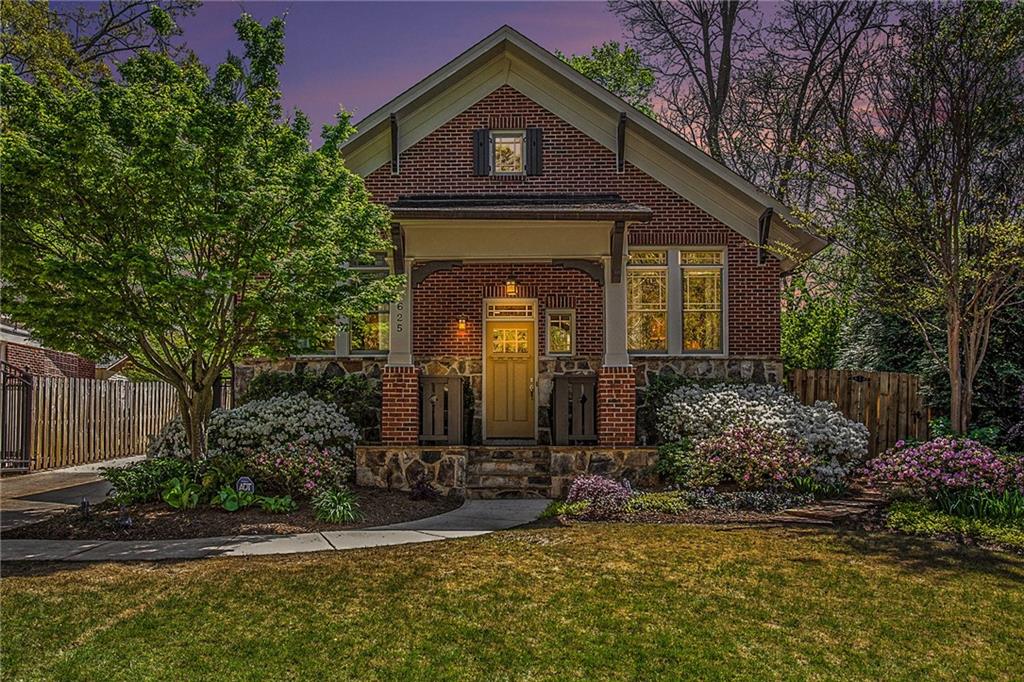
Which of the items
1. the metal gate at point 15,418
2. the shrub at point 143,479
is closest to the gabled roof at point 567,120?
the shrub at point 143,479

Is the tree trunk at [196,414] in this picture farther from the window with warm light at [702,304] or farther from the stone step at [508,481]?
the window with warm light at [702,304]

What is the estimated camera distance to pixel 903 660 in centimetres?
505

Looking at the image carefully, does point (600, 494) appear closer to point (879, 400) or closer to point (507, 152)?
point (879, 400)

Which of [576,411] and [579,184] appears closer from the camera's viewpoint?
[576,411]

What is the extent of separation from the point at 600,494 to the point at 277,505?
3867mm

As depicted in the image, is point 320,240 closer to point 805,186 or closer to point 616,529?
point 616,529

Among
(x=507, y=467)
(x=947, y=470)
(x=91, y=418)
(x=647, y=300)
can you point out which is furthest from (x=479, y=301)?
(x=91, y=418)

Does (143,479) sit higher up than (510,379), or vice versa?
(510,379)

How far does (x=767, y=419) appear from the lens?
10984 millimetres

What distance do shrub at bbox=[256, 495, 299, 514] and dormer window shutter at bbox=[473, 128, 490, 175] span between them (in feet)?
22.6

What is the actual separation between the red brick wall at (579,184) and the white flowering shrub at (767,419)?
1649 mm

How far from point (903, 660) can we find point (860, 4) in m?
21.4

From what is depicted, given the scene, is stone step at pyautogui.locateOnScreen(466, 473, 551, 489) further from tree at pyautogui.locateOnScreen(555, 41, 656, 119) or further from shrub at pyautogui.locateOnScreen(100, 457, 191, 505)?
tree at pyautogui.locateOnScreen(555, 41, 656, 119)

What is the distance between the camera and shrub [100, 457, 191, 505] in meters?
9.26
